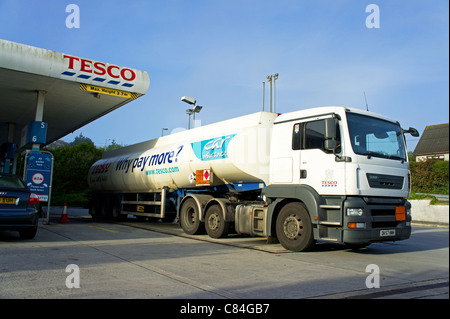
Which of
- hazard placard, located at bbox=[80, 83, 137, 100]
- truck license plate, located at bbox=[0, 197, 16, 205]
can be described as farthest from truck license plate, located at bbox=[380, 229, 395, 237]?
hazard placard, located at bbox=[80, 83, 137, 100]

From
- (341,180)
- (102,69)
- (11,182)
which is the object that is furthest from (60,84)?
(341,180)

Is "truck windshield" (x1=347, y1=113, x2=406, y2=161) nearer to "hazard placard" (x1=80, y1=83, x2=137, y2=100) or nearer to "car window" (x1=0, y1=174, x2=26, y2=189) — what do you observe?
"car window" (x1=0, y1=174, x2=26, y2=189)

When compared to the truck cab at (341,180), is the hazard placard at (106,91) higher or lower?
higher

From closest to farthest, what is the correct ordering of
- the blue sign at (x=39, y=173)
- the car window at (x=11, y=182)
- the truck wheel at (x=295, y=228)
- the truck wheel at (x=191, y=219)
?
the truck wheel at (x=295, y=228)
the car window at (x=11, y=182)
the truck wheel at (x=191, y=219)
the blue sign at (x=39, y=173)

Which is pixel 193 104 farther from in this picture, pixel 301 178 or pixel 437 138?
pixel 437 138

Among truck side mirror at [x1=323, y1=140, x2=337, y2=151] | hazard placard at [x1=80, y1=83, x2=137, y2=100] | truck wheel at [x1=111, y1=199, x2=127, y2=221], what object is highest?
hazard placard at [x1=80, y1=83, x2=137, y2=100]

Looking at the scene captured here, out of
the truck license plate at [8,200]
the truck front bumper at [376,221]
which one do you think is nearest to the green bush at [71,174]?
the truck license plate at [8,200]

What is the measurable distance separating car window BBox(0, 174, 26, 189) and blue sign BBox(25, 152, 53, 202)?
4.54m

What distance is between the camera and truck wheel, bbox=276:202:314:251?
803cm

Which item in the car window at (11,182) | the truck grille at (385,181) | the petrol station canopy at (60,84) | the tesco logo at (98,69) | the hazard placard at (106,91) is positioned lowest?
the car window at (11,182)

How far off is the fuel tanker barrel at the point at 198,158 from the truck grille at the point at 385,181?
274cm

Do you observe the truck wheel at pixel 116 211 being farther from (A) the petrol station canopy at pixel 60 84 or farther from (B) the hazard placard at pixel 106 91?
(B) the hazard placard at pixel 106 91

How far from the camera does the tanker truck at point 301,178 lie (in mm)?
7535

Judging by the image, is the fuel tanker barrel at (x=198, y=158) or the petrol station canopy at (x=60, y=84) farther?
the petrol station canopy at (x=60, y=84)
